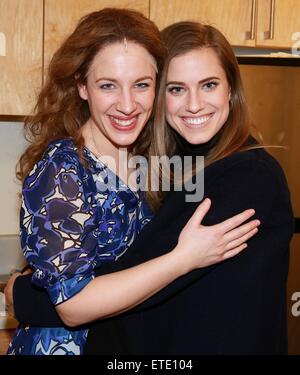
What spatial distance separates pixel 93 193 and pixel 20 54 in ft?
2.85

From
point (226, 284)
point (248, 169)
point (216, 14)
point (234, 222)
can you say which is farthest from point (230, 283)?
point (216, 14)

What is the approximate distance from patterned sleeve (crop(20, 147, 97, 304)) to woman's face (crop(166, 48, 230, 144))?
0.32 m

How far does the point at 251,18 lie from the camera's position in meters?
2.12

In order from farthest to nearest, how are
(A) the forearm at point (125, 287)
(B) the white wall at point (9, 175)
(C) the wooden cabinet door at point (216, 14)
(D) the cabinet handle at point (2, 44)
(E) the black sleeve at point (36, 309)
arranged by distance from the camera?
1. (B) the white wall at point (9, 175)
2. (C) the wooden cabinet door at point (216, 14)
3. (D) the cabinet handle at point (2, 44)
4. (E) the black sleeve at point (36, 309)
5. (A) the forearm at point (125, 287)

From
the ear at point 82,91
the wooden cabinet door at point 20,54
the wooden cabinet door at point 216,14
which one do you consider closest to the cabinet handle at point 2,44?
the wooden cabinet door at point 20,54

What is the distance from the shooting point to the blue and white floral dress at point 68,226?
3.51ft

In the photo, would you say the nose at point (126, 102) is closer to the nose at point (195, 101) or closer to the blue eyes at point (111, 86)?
the blue eyes at point (111, 86)

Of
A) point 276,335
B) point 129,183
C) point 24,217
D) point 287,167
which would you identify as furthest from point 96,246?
point 287,167

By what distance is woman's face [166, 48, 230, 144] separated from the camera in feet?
4.24

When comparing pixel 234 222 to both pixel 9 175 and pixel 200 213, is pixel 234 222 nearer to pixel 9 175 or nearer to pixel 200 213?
pixel 200 213

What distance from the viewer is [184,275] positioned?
1093 mm

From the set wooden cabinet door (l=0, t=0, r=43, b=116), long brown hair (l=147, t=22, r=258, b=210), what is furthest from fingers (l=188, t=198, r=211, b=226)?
wooden cabinet door (l=0, t=0, r=43, b=116)

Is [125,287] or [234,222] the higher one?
[234,222]
